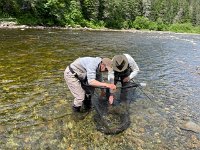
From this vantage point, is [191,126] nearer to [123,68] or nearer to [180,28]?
[123,68]

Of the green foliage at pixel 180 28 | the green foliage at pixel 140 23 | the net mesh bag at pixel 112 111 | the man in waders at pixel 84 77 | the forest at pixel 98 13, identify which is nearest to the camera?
the man in waders at pixel 84 77

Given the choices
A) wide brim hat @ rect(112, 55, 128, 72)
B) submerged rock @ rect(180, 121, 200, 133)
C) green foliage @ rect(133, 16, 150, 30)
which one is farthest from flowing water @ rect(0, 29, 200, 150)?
green foliage @ rect(133, 16, 150, 30)

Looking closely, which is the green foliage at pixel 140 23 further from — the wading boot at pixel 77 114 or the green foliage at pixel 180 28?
the wading boot at pixel 77 114

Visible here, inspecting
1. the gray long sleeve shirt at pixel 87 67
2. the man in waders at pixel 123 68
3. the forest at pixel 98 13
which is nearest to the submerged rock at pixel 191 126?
the man in waders at pixel 123 68

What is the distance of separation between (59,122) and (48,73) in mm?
6559

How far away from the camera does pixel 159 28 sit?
3962 inches

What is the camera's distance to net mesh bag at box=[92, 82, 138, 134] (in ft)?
30.8

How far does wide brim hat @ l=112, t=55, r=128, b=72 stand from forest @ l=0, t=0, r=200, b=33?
44.5 metres

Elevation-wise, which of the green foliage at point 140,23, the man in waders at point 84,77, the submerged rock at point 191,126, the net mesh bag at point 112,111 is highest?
the man in waders at point 84,77

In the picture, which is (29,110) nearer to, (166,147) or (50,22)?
(166,147)

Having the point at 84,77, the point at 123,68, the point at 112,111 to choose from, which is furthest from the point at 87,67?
the point at 112,111

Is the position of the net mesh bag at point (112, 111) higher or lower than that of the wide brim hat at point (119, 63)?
lower

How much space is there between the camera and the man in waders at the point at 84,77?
8453 mm

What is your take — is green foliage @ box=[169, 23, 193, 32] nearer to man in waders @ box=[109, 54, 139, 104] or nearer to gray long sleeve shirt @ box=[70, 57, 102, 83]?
man in waders @ box=[109, 54, 139, 104]
